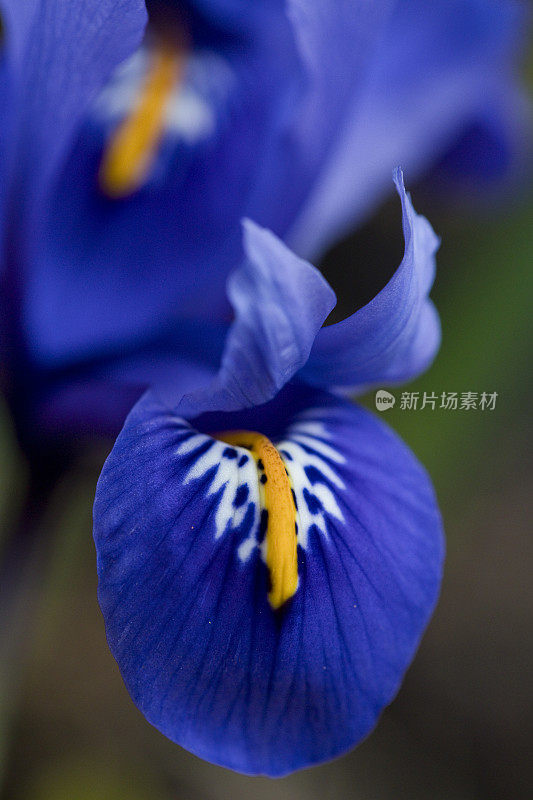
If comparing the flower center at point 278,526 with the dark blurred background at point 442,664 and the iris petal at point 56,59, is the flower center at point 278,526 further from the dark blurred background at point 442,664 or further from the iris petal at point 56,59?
the dark blurred background at point 442,664

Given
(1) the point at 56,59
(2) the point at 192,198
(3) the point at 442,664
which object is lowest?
(3) the point at 442,664

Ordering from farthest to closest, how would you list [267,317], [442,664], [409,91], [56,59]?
[442,664] → [409,91] → [56,59] → [267,317]

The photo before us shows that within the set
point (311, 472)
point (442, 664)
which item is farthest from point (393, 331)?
point (442, 664)

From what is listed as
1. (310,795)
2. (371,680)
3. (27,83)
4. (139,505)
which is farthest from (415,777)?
(27,83)

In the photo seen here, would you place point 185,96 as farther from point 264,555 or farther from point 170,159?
point 264,555

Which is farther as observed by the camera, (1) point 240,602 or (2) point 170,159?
(2) point 170,159

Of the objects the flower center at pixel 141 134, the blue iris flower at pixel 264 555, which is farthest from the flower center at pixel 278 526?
the flower center at pixel 141 134
